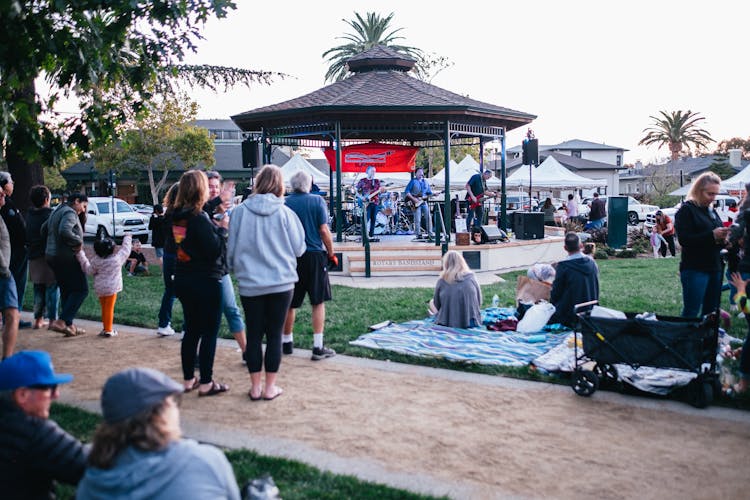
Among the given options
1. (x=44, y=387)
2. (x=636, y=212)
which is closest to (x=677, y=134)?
(x=636, y=212)

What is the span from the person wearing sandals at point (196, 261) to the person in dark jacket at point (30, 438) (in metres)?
2.72

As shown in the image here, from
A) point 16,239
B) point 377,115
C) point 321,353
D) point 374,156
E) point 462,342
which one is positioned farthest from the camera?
point 374,156

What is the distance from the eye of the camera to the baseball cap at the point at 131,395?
7.34 ft

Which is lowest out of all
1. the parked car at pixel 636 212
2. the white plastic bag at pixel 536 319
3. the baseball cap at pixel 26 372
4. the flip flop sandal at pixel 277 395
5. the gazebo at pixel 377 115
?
the flip flop sandal at pixel 277 395

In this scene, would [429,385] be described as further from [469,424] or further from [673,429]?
[673,429]

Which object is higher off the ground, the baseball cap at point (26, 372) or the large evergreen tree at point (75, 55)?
the large evergreen tree at point (75, 55)

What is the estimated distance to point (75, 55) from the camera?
20.3 ft

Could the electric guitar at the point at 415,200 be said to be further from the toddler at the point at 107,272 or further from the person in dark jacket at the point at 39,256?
the person in dark jacket at the point at 39,256

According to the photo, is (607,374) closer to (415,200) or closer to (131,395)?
(131,395)

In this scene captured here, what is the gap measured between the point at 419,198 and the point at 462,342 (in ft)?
31.6

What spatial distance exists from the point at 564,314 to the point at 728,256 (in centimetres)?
207

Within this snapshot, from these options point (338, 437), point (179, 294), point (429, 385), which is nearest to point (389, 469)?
point (338, 437)

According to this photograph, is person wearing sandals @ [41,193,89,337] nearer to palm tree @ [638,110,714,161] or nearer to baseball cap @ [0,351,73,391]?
baseball cap @ [0,351,73,391]

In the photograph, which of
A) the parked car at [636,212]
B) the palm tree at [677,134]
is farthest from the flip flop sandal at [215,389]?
the palm tree at [677,134]
